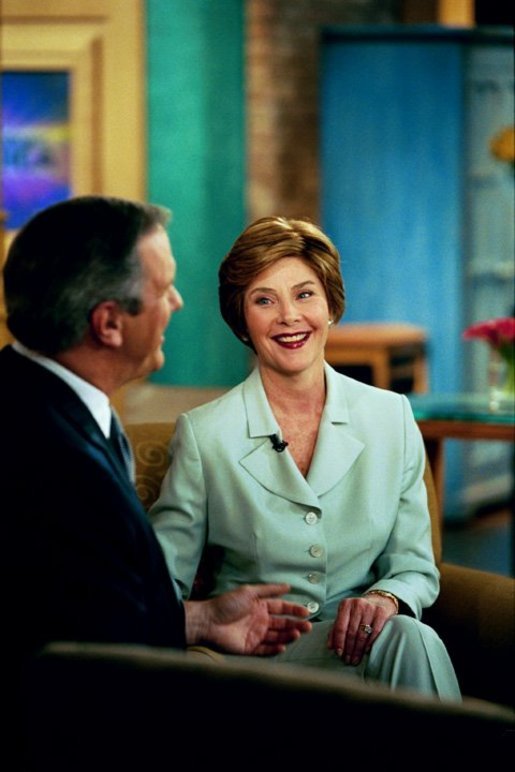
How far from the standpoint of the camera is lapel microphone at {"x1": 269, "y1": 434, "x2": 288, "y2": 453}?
2.06 meters

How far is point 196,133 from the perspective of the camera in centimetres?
652

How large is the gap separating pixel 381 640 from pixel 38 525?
0.75 meters

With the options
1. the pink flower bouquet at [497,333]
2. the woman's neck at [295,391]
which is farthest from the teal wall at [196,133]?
the woman's neck at [295,391]

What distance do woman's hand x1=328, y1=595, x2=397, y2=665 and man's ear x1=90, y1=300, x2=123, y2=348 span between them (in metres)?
0.67

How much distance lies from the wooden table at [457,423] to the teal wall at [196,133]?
2.60 metres

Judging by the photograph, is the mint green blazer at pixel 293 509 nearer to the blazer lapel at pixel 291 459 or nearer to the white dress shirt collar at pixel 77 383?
the blazer lapel at pixel 291 459

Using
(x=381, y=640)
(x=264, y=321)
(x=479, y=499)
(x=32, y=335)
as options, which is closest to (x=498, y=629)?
(x=381, y=640)

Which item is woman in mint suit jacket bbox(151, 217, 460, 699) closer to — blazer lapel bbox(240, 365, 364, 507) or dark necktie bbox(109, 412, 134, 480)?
blazer lapel bbox(240, 365, 364, 507)

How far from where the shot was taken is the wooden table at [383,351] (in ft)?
19.6

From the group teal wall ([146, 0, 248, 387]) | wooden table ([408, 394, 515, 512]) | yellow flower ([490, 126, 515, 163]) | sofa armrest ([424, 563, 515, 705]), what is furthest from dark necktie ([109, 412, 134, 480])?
teal wall ([146, 0, 248, 387])

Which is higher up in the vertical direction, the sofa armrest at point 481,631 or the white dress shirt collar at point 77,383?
the white dress shirt collar at point 77,383

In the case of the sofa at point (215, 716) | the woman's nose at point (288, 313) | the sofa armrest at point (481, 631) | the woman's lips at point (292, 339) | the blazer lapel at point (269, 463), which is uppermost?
the woman's nose at point (288, 313)

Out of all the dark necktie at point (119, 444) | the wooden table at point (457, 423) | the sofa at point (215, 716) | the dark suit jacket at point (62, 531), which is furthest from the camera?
the wooden table at point (457, 423)

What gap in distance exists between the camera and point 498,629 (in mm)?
2254
